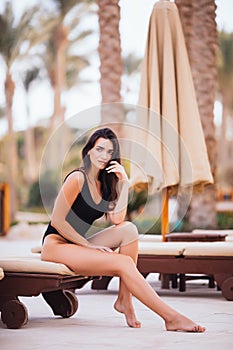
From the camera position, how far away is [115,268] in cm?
395

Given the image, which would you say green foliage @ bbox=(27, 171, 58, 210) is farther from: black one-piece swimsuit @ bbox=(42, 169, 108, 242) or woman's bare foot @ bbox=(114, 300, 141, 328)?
woman's bare foot @ bbox=(114, 300, 141, 328)

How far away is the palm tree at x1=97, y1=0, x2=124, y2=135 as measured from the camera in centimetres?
1209

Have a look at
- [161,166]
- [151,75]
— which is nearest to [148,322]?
[161,166]

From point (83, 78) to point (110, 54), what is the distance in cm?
1661

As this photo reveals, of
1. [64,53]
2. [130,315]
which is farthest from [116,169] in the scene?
[64,53]

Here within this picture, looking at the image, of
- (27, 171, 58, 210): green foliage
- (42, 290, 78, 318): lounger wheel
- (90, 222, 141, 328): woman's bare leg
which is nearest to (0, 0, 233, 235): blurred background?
(27, 171, 58, 210): green foliage

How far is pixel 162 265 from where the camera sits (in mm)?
5574

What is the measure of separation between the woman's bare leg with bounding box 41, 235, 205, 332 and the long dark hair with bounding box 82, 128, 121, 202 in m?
0.37

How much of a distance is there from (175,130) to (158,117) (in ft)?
0.58

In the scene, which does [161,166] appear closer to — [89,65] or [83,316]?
[83,316]

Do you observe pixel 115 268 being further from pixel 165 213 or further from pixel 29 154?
pixel 29 154

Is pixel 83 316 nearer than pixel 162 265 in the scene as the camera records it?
Yes

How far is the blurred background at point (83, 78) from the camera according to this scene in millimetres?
11523

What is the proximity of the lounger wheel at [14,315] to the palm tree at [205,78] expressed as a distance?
24.6 ft
